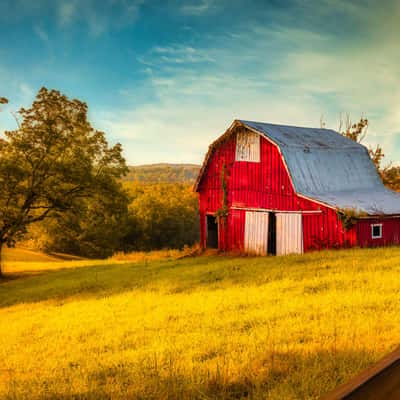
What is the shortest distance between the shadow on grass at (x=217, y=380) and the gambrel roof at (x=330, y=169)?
17676mm

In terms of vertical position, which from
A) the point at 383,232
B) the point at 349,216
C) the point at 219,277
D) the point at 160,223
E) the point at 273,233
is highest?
the point at 349,216

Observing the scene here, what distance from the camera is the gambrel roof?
78.4 feet

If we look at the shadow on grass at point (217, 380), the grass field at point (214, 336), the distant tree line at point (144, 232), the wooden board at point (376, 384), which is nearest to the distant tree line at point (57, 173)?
the grass field at point (214, 336)

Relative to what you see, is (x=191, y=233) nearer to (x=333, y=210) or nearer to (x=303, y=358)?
(x=333, y=210)

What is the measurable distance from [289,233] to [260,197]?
3323mm

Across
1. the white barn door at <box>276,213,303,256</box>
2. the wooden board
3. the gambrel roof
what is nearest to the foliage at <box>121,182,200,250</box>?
the gambrel roof

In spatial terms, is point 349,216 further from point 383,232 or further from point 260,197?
point 260,197

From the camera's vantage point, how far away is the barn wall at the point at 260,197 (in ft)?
75.2

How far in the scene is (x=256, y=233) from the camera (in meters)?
27.0

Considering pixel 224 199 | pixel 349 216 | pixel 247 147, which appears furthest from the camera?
pixel 224 199

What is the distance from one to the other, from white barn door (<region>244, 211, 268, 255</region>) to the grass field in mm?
10298

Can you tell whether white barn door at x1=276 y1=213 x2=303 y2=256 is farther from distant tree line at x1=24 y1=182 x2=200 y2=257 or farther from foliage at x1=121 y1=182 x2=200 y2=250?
foliage at x1=121 y1=182 x2=200 y2=250

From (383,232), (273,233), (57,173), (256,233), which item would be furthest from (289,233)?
(57,173)

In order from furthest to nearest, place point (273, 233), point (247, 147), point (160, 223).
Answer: point (160, 223) → point (247, 147) → point (273, 233)
